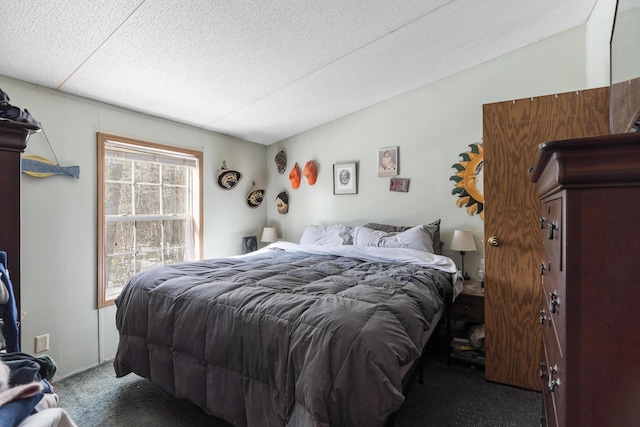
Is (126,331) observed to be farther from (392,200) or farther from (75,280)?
(392,200)

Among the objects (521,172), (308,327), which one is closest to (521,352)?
(521,172)

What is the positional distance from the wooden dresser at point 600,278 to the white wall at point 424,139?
90.7 inches

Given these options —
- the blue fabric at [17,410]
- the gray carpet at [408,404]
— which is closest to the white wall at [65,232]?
the gray carpet at [408,404]

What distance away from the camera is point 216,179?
3.52m

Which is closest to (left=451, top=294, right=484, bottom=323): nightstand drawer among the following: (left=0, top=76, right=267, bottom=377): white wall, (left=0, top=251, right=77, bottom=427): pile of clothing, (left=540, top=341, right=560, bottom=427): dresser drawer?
(left=540, top=341, right=560, bottom=427): dresser drawer

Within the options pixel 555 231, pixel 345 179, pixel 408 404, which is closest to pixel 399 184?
pixel 345 179

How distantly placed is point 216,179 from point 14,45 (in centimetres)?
194

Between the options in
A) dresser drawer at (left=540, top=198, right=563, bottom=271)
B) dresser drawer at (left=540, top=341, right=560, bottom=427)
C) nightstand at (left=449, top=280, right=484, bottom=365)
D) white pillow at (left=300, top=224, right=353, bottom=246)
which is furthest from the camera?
white pillow at (left=300, top=224, right=353, bottom=246)

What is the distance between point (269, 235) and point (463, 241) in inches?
91.3

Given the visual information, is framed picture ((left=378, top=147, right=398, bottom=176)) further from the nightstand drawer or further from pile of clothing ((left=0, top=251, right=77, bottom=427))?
pile of clothing ((left=0, top=251, right=77, bottom=427))

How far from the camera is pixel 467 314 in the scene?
2400 millimetres

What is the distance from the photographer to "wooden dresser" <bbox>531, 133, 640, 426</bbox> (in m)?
0.57

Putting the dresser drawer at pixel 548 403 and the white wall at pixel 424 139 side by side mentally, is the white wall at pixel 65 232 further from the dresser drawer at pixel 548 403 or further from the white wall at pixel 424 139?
the dresser drawer at pixel 548 403

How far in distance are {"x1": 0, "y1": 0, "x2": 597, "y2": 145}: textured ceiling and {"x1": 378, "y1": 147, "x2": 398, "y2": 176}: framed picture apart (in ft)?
2.09
